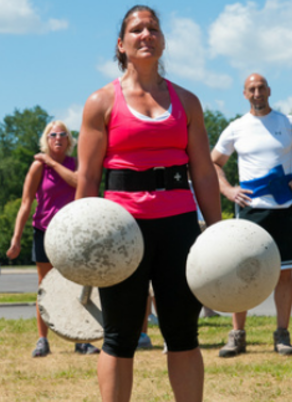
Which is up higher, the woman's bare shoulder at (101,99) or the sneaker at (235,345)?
the woman's bare shoulder at (101,99)

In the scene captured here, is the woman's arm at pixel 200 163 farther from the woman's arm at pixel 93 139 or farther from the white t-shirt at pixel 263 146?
the white t-shirt at pixel 263 146

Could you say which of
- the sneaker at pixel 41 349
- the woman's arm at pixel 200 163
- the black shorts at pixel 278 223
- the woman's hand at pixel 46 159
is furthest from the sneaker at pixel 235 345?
the woman's arm at pixel 200 163

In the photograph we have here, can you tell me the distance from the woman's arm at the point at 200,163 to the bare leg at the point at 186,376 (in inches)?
27.9

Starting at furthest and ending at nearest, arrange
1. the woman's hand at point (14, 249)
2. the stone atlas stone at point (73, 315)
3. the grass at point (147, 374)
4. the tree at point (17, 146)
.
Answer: the tree at point (17, 146), the woman's hand at point (14, 249), the grass at point (147, 374), the stone atlas stone at point (73, 315)

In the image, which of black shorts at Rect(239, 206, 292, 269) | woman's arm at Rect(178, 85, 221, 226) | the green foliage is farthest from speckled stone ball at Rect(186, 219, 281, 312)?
the green foliage

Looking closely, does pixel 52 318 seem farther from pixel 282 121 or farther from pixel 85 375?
pixel 282 121

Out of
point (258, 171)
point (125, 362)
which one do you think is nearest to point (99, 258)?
point (125, 362)

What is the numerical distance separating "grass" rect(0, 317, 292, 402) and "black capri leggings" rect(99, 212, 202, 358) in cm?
130

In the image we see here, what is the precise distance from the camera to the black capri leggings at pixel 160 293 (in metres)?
3.66

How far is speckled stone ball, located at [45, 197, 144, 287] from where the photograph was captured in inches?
129

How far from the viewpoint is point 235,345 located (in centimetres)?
665

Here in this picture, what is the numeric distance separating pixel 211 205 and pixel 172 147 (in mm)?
Answer: 415

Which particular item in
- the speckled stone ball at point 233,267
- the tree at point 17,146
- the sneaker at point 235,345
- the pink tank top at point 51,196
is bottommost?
the sneaker at point 235,345

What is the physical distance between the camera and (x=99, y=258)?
3.26 m
